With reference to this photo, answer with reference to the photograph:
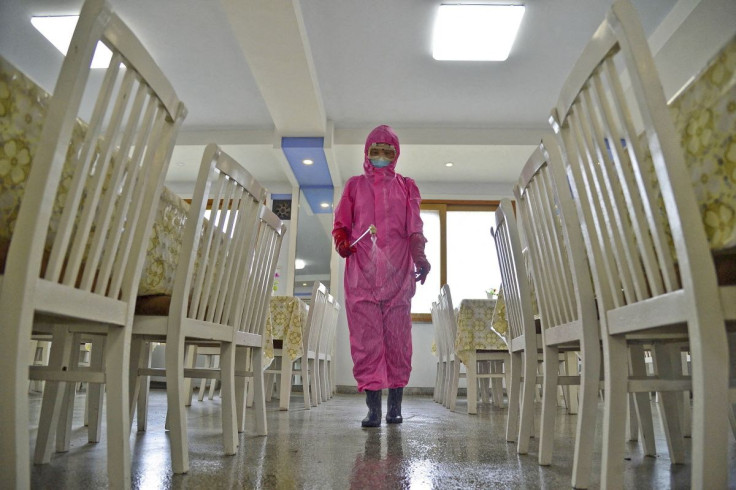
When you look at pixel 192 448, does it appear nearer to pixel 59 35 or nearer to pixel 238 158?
pixel 59 35

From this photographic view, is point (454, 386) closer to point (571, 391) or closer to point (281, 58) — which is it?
Answer: point (571, 391)

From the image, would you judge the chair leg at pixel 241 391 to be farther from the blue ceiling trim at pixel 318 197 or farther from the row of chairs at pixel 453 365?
the blue ceiling trim at pixel 318 197

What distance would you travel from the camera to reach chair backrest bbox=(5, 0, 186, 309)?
0.85m

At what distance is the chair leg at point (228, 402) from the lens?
1.72 meters

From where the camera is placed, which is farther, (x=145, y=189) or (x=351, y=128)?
(x=351, y=128)

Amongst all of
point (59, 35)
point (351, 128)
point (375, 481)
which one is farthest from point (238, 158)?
point (375, 481)

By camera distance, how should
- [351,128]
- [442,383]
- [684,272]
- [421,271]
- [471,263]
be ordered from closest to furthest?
[684,272] → [421,271] → [442,383] → [351,128] → [471,263]

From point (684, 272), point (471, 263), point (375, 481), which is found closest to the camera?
point (684, 272)

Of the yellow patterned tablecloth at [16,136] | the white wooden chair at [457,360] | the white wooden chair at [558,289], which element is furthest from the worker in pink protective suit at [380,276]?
the yellow patterned tablecloth at [16,136]

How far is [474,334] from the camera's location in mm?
3756

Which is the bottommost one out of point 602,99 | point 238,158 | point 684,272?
point 684,272

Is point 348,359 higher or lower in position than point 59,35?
lower

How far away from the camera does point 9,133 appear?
99 centimetres

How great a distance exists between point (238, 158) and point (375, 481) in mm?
5570
